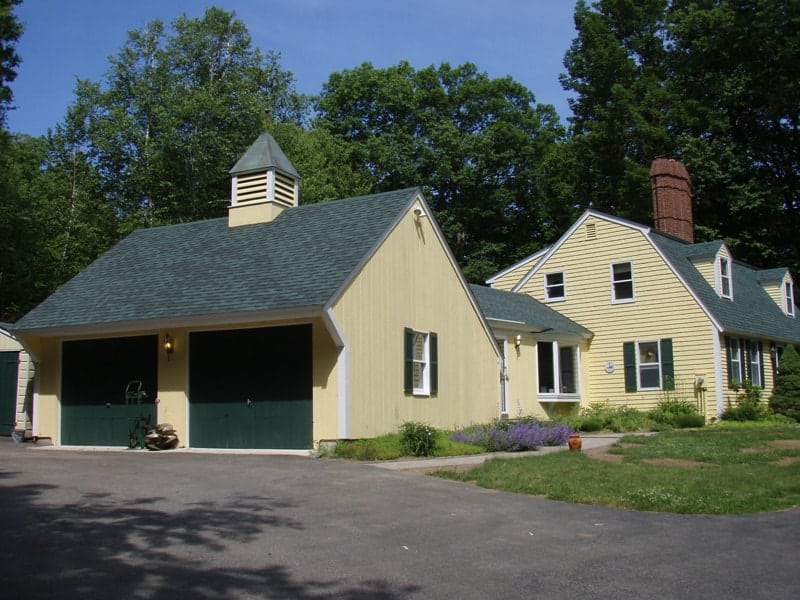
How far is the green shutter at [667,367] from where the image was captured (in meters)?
25.2

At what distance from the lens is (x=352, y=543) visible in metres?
7.55

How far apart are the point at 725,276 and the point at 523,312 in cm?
729

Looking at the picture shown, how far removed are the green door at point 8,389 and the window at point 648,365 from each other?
17785mm

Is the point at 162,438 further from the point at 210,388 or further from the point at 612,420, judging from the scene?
the point at 612,420

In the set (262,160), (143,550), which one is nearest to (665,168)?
(262,160)

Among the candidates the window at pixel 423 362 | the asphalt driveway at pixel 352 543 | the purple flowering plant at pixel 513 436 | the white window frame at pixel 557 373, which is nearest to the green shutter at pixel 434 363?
the window at pixel 423 362

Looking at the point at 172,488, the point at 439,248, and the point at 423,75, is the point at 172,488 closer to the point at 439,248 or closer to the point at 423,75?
the point at 439,248

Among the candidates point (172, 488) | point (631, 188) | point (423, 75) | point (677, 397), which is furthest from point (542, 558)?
point (423, 75)

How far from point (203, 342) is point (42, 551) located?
32.1ft

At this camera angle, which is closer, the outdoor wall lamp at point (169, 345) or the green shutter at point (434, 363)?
the outdoor wall lamp at point (169, 345)

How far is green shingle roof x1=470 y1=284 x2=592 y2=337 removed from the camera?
24109 mm

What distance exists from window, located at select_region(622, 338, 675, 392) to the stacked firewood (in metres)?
15.3

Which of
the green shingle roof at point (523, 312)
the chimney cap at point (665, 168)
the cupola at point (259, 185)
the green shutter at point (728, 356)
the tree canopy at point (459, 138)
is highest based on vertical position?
the tree canopy at point (459, 138)

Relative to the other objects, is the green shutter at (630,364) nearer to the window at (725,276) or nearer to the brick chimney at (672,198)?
the window at (725,276)
